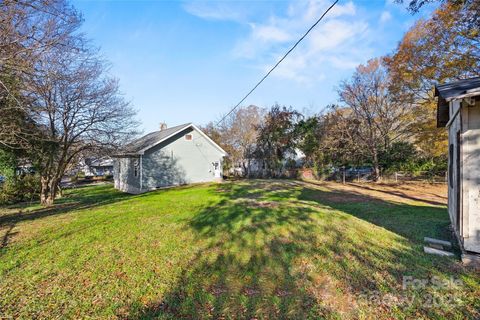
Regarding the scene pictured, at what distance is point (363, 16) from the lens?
616 cm

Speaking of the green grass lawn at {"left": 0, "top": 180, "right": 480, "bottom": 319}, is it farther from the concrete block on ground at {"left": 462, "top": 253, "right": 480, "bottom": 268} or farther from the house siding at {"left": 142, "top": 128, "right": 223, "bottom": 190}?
the house siding at {"left": 142, "top": 128, "right": 223, "bottom": 190}

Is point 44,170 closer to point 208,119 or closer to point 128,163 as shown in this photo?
point 128,163

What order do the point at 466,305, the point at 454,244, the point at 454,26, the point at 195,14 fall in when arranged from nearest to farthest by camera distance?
1. the point at 466,305
2. the point at 454,244
3. the point at 195,14
4. the point at 454,26

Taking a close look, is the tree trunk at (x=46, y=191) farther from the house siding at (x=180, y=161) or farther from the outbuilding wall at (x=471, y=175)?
the outbuilding wall at (x=471, y=175)

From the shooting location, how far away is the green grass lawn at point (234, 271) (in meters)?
3.04

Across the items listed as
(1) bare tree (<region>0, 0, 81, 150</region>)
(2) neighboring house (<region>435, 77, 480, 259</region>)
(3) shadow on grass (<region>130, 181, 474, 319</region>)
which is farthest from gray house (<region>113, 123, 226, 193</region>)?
(2) neighboring house (<region>435, 77, 480, 259</region>)

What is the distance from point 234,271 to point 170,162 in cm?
1655

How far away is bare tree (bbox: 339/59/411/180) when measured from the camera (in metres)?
18.4

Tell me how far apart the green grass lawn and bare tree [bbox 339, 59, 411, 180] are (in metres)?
13.2

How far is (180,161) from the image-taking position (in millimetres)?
20125

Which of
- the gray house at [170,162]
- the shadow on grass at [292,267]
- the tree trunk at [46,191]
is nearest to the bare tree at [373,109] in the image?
the gray house at [170,162]

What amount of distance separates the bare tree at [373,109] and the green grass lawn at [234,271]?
1324 cm

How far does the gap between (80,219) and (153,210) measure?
2.29m

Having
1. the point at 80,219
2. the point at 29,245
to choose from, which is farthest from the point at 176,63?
the point at 29,245
